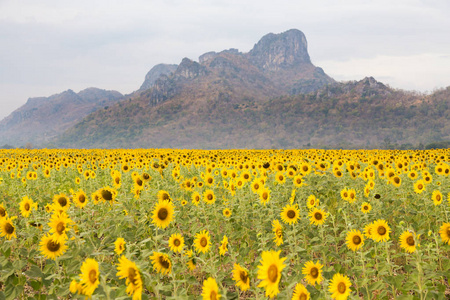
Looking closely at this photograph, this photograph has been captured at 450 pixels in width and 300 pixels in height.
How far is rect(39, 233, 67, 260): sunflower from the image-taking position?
3.52 m

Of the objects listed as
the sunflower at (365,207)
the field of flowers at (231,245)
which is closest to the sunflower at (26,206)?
the field of flowers at (231,245)

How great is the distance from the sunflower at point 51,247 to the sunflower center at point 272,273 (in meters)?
2.24

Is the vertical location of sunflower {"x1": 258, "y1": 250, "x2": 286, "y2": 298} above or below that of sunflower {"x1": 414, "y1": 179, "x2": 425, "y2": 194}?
above

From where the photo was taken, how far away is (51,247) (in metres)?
3.54

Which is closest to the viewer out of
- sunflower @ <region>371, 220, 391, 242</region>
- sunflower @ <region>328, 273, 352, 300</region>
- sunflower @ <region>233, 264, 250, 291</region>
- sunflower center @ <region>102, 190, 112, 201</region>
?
sunflower @ <region>233, 264, 250, 291</region>

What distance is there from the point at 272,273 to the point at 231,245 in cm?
418

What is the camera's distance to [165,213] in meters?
4.21

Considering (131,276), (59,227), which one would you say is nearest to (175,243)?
(131,276)

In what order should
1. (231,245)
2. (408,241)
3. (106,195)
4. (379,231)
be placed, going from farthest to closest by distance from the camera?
(231,245)
(106,195)
(379,231)
(408,241)

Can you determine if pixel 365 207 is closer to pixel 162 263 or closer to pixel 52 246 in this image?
pixel 162 263

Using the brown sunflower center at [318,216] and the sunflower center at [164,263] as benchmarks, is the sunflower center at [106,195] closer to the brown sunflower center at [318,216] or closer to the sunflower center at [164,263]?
the sunflower center at [164,263]

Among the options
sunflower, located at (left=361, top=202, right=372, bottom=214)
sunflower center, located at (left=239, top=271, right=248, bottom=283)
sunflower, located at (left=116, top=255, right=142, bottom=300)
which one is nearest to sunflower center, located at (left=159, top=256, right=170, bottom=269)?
sunflower, located at (left=116, top=255, right=142, bottom=300)

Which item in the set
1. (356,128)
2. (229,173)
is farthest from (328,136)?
(229,173)

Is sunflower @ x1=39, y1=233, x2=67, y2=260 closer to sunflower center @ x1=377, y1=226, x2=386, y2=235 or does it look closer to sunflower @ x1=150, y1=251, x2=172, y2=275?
sunflower @ x1=150, y1=251, x2=172, y2=275
